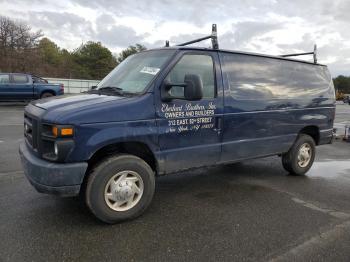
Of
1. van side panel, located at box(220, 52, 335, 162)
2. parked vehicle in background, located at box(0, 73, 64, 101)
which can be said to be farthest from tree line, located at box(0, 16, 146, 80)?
van side panel, located at box(220, 52, 335, 162)

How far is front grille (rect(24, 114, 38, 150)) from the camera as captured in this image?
366 cm

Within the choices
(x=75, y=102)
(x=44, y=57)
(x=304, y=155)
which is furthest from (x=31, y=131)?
(x=44, y=57)

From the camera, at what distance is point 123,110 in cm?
369

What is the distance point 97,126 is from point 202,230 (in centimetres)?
160

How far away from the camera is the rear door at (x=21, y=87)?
56.7ft

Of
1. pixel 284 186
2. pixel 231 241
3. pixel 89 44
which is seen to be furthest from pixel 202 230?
pixel 89 44

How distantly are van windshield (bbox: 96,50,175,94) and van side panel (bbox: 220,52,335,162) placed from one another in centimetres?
94

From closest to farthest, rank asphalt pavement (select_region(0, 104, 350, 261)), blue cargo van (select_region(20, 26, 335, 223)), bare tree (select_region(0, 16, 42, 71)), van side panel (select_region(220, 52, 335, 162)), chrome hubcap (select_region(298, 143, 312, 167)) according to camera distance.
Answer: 1. asphalt pavement (select_region(0, 104, 350, 261))
2. blue cargo van (select_region(20, 26, 335, 223))
3. van side panel (select_region(220, 52, 335, 162))
4. chrome hubcap (select_region(298, 143, 312, 167))
5. bare tree (select_region(0, 16, 42, 71))

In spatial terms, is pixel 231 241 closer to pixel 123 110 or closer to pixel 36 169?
pixel 123 110

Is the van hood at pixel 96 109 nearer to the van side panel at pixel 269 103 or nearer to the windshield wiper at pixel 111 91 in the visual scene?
the windshield wiper at pixel 111 91

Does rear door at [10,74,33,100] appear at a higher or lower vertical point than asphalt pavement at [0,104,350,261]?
higher

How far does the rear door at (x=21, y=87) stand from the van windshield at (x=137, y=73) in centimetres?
1443

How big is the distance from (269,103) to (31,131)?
3405 millimetres

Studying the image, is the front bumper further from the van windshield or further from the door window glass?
the door window glass
